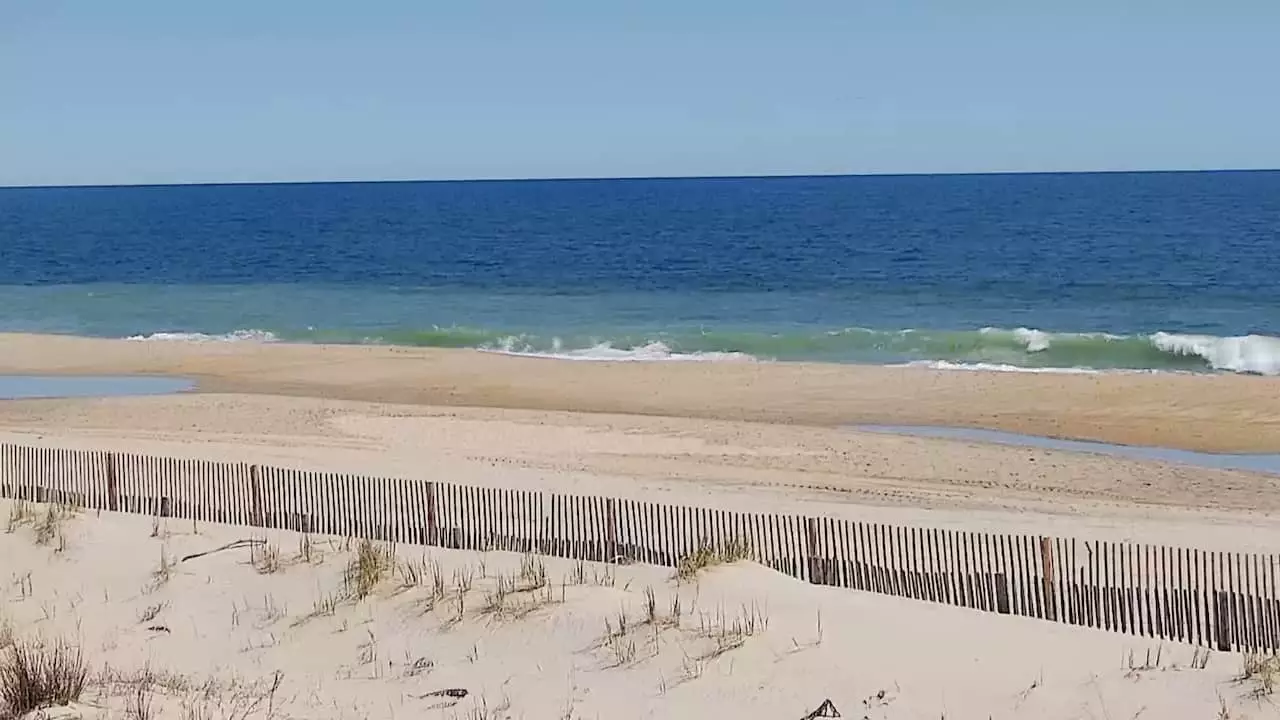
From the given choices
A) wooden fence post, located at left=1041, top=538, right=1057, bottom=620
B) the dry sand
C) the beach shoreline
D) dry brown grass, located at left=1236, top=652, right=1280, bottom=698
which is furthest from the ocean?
dry brown grass, located at left=1236, top=652, right=1280, bottom=698

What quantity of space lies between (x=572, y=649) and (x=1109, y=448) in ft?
57.6

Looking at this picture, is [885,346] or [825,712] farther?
[885,346]

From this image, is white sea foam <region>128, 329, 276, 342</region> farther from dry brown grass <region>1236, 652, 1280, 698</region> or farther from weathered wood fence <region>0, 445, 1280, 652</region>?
dry brown grass <region>1236, 652, 1280, 698</region>

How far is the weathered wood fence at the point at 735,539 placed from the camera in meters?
11.8

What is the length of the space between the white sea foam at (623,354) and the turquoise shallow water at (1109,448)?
12.4m

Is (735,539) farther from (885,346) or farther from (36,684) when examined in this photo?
(885,346)

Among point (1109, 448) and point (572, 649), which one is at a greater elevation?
point (572, 649)

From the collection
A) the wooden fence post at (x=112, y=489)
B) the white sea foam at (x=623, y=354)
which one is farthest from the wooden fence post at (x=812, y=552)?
the white sea foam at (x=623, y=354)

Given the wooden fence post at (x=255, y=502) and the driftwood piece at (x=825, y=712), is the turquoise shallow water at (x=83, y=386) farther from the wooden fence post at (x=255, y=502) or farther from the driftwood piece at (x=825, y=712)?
the driftwood piece at (x=825, y=712)

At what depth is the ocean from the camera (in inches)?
1743

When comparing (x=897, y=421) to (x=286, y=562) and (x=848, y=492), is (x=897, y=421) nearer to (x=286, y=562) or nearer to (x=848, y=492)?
(x=848, y=492)

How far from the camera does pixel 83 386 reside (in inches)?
1462

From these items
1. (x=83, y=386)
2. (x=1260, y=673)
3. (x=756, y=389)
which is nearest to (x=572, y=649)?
(x=1260, y=673)

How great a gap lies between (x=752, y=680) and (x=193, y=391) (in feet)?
91.7
